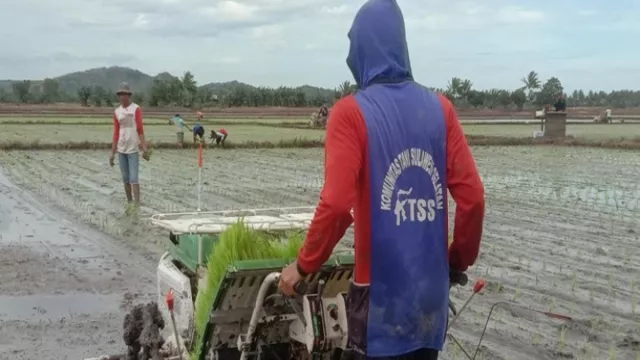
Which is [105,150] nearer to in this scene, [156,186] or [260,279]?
[156,186]

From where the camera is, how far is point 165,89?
234 ft

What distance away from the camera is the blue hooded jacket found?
2.77m

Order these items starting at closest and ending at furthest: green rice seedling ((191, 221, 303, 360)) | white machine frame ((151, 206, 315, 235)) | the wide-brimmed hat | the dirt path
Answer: green rice seedling ((191, 221, 303, 360))
white machine frame ((151, 206, 315, 235))
the dirt path
the wide-brimmed hat

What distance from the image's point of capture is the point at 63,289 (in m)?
6.88

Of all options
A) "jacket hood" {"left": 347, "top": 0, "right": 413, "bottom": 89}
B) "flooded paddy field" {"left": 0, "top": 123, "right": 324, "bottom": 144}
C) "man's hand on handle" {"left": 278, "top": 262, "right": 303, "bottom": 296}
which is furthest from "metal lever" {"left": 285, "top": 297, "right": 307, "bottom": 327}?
"flooded paddy field" {"left": 0, "top": 123, "right": 324, "bottom": 144}

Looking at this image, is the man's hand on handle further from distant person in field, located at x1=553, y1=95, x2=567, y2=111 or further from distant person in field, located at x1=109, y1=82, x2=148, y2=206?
distant person in field, located at x1=553, y1=95, x2=567, y2=111

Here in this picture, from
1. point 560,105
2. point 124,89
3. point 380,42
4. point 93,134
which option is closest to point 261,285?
point 380,42

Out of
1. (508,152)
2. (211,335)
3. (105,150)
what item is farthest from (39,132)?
→ (211,335)

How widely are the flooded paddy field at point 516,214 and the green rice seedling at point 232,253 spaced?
1.84m

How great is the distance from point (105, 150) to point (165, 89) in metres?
49.8

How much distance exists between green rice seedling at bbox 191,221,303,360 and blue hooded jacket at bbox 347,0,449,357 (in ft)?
2.83

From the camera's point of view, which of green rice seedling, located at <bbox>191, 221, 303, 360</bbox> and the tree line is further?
the tree line

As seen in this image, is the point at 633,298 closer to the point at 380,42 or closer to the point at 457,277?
the point at 457,277

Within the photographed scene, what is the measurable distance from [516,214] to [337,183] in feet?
29.2
